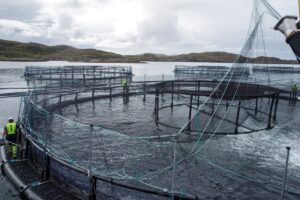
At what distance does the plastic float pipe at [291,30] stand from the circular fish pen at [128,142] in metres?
3.55

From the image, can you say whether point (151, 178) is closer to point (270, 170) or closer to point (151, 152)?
point (151, 152)

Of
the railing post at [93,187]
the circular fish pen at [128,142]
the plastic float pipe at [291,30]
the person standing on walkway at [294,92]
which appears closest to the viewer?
the railing post at [93,187]

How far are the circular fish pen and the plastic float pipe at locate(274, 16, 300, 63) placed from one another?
355 centimetres

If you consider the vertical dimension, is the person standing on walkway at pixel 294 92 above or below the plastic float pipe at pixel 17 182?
above

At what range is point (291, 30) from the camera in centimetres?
1330

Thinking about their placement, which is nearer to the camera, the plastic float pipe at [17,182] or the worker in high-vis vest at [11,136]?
the plastic float pipe at [17,182]

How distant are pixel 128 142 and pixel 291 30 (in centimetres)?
975

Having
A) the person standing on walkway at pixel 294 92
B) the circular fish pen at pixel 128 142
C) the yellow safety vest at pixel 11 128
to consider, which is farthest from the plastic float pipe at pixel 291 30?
the person standing on walkway at pixel 294 92

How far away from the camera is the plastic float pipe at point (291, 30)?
1236 centimetres

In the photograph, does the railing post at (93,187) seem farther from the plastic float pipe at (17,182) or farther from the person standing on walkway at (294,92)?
Result: the person standing on walkway at (294,92)

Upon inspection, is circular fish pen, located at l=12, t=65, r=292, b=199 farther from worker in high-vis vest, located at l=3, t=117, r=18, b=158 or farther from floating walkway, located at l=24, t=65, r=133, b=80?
floating walkway, located at l=24, t=65, r=133, b=80

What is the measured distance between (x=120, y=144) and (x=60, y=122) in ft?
22.7

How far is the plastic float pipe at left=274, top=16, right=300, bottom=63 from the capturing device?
12359 mm

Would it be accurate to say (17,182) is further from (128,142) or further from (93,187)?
(128,142)
